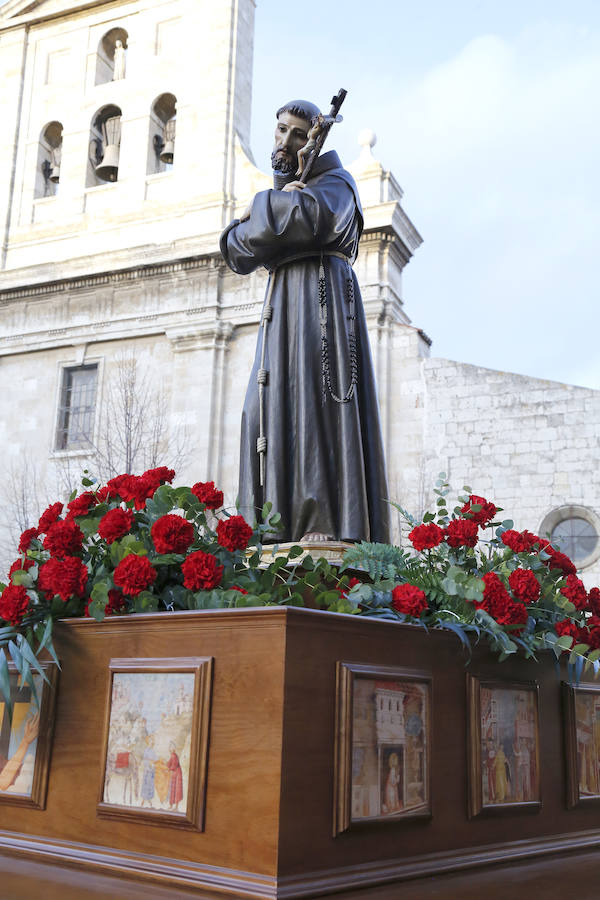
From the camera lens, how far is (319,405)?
5008 millimetres

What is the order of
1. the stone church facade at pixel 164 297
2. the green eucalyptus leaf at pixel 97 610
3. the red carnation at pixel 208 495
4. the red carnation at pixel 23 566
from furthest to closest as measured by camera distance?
the stone church facade at pixel 164 297
the red carnation at pixel 208 495
the red carnation at pixel 23 566
the green eucalyptus leaf at pixel 97 610

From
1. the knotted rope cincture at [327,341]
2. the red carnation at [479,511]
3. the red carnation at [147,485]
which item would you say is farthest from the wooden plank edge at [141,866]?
the knotted rope cincture at [327,341]

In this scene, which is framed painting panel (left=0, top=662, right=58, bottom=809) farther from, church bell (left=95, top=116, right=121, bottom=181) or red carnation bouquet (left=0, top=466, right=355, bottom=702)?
church bell (left=95, top=116, right=121, bottom=181)

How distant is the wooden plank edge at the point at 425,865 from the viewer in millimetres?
3002

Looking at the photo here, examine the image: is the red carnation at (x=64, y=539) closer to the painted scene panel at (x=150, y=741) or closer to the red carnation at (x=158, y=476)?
the red carnation at (x=158, y=476)

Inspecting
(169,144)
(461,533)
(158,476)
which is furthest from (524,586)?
(169,144)

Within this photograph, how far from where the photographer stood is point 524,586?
4.04 m

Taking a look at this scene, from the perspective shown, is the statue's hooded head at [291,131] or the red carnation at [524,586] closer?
the red carnation at [524,586]

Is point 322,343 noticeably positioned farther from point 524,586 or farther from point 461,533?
point 524,586

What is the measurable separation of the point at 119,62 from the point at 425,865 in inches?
864

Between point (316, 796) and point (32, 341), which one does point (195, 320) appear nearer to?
point (32, 341)

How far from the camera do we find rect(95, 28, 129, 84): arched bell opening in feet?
73.2

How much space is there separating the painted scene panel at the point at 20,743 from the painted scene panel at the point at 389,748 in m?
1.29

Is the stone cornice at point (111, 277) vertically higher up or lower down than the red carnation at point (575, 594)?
higher up
